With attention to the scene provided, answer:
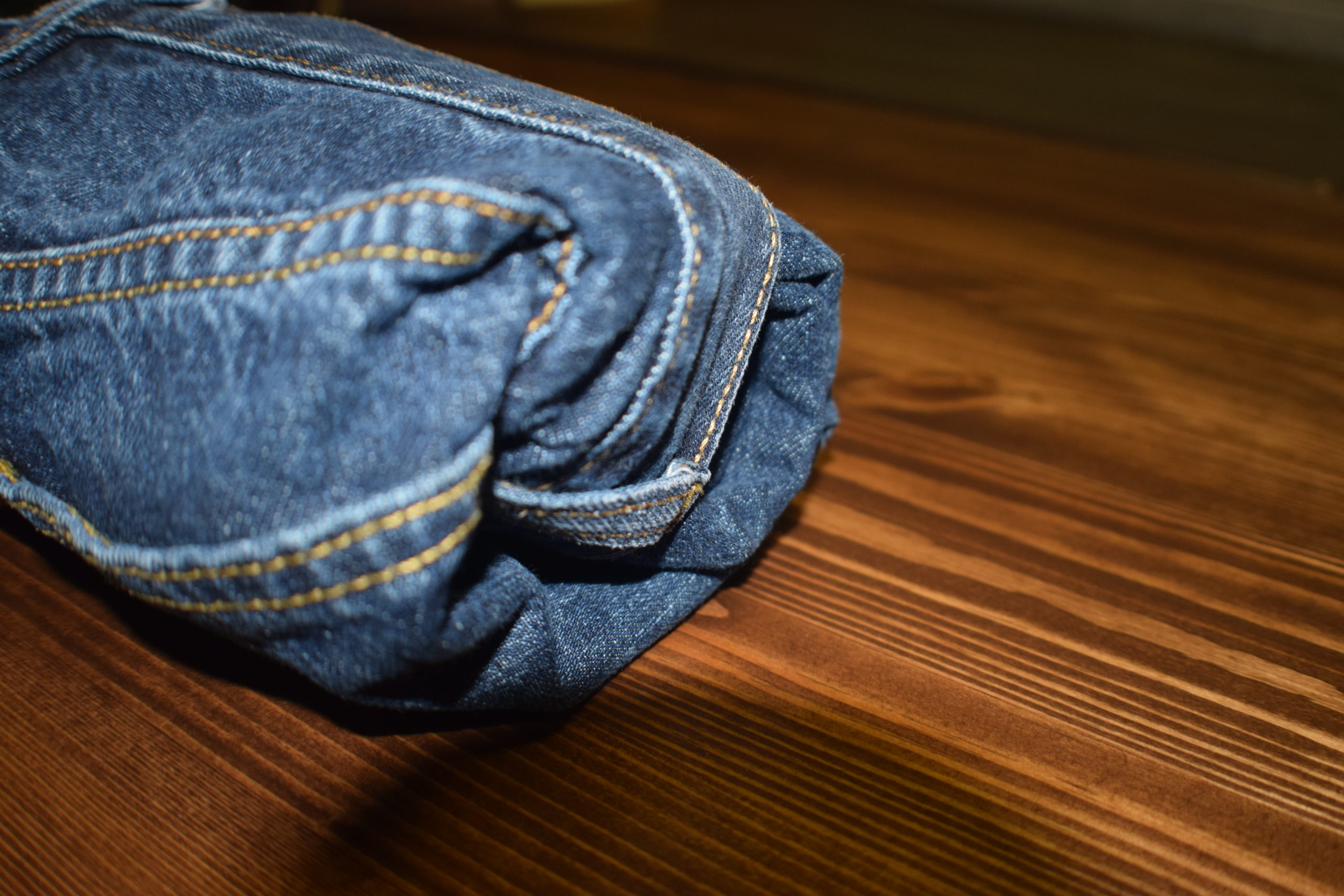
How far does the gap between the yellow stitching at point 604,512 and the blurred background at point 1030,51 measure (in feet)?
4.75

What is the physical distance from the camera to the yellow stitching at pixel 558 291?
→ 12.6 inches

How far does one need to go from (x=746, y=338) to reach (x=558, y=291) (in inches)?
5.3

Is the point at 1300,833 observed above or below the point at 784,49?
below

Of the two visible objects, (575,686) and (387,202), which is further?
(575,686)

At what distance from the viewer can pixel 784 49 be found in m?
2.16

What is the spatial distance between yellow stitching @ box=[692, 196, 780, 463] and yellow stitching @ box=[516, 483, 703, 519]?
3cm

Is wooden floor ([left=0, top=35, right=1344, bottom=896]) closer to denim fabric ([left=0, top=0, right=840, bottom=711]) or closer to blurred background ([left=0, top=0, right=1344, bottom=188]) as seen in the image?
denim fabric ([left=0, top=0, right=840, bottom=711])

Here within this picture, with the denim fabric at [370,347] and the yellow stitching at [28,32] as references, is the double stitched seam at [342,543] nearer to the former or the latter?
the denim fabric at [370,347]

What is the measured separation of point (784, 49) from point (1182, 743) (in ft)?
6.77

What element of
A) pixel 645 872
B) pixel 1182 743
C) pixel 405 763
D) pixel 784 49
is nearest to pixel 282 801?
pixel 405 763

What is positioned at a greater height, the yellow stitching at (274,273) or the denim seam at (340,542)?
the yellow stitching at (274,273)

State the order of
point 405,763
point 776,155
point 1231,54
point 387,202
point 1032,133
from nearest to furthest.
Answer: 1. point 387,202
2. point 405,763
3. point 776,155
4. point 1032,133
5. point 1231,54

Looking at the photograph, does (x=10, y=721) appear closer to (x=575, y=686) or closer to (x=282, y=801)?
(x=282, y=801)

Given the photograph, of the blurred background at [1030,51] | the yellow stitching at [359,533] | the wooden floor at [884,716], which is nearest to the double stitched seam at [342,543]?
the yellow stitching at [359,533]
